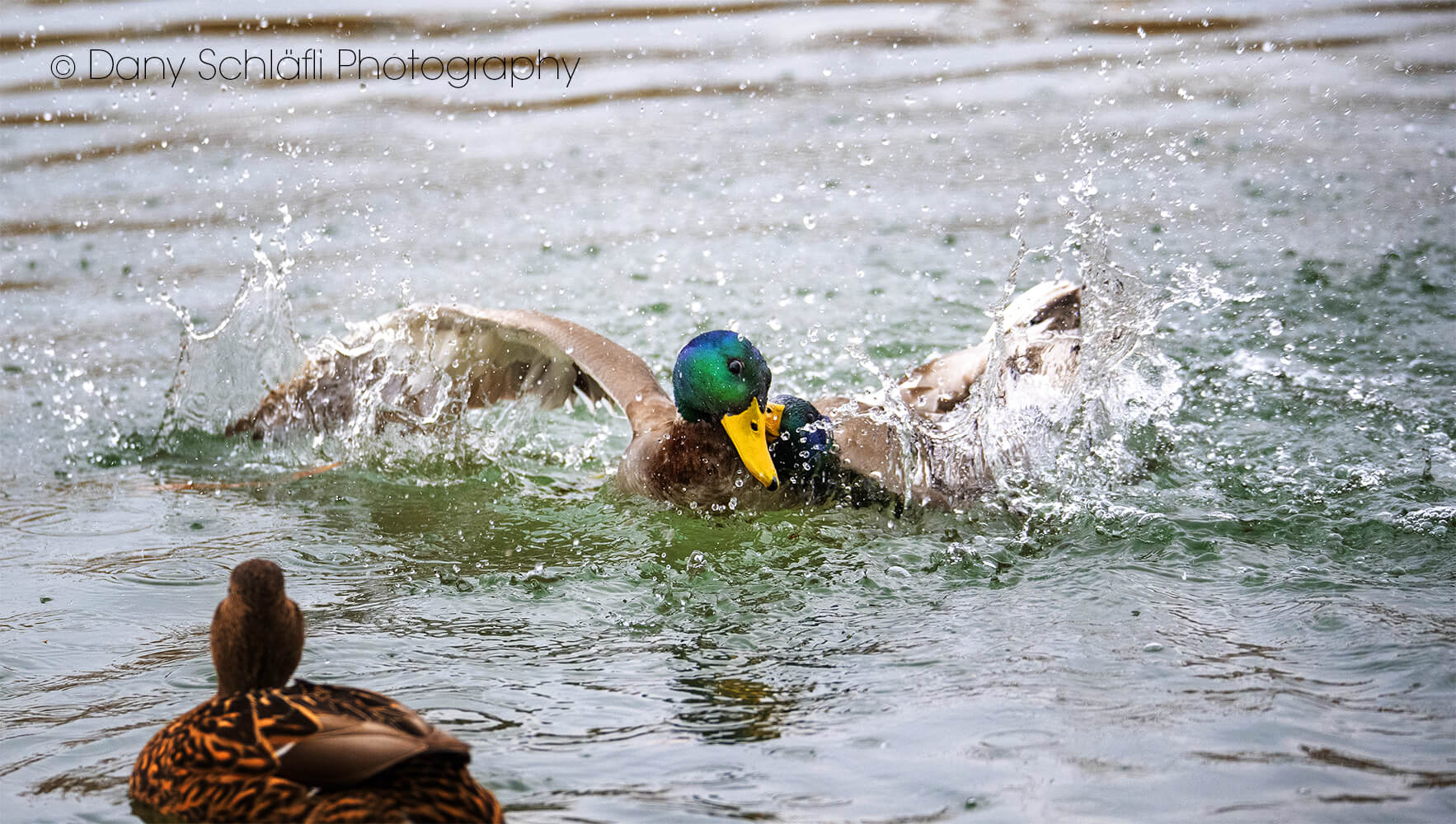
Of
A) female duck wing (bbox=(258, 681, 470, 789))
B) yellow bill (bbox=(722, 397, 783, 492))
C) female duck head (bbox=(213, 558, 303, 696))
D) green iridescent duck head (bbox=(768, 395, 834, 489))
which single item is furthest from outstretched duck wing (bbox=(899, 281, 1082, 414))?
female duck wing (bbox=(258, 681, 470, 789))

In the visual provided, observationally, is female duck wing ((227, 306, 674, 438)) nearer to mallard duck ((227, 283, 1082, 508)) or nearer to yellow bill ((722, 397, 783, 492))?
mallard duck ((227, 283, 1082, 508))

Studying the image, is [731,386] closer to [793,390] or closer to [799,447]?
[799,447]

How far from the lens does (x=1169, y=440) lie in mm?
5020

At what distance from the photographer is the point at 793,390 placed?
616 centimetres

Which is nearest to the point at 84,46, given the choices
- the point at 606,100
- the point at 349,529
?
the point at 606,100

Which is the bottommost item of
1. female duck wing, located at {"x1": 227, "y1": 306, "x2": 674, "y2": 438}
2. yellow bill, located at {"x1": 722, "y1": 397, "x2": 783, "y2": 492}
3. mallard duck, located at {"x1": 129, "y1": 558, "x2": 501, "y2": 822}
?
mallard duck, located at {"x1": 129, "y1": 558, "x2": 501, "y2": 822}

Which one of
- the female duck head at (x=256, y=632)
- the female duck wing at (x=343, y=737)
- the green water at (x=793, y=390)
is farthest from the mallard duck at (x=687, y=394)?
the female duck wing at (x=343, y=737)

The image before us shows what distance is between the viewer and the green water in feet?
9.57

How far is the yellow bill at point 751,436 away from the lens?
443 centimetres

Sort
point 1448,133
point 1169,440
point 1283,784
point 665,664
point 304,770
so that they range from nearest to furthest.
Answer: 1. point 304,770
2. point 1283,784
3. point 665,664
4. point 1169,440
5. point 1448,133

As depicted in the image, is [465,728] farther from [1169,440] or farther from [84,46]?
[84,46]

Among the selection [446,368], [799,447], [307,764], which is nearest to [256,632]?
[307,764]

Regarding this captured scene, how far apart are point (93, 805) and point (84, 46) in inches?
345

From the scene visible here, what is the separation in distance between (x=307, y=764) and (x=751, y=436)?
240cm
